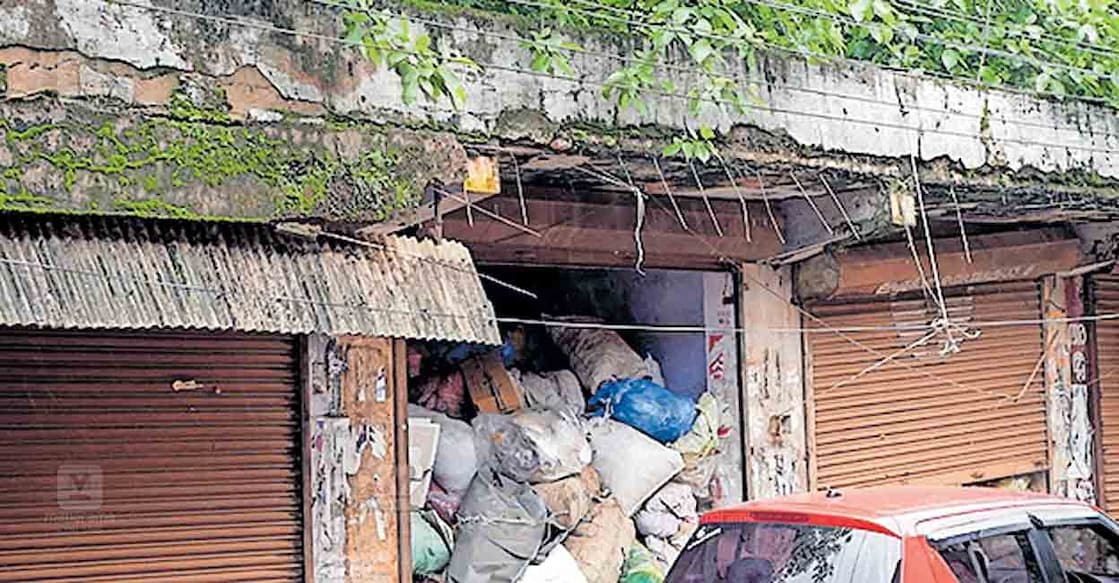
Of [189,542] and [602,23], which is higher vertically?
[602,23]

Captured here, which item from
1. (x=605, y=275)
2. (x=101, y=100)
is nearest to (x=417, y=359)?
(x=605, y=275)

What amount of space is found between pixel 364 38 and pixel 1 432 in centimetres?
254

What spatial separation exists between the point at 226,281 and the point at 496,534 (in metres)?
2.83

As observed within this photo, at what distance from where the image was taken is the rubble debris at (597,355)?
966cm

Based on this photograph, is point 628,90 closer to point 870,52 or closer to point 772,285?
point 870,52

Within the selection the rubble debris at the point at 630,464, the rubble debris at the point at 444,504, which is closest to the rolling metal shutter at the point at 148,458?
the rubble debris at the point at 444,504

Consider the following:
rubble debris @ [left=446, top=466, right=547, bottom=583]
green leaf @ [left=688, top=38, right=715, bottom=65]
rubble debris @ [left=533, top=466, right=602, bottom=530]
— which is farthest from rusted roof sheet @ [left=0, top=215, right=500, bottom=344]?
rubble debris @ [left=533, top=466, right=602, bottom=530]

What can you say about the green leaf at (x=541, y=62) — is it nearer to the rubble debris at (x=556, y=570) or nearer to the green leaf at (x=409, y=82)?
the green leaf at (x=409, y=82)

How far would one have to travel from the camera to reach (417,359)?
346 inches

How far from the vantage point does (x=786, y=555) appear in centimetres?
571

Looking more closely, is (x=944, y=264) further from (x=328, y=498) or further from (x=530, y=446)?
(x=328, y=498)

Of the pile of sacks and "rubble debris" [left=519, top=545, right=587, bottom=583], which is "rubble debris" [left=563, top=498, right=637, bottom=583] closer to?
the pile of sacks

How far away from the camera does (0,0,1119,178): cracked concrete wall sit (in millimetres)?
5820

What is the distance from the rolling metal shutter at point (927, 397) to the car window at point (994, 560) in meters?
4.09
